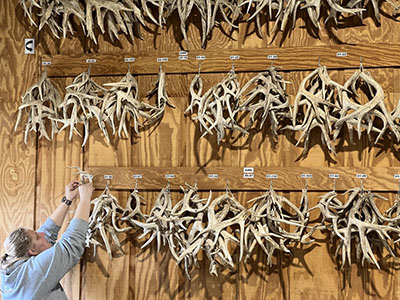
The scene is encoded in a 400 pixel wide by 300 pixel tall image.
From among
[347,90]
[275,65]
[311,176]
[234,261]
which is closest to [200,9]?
[275,65]

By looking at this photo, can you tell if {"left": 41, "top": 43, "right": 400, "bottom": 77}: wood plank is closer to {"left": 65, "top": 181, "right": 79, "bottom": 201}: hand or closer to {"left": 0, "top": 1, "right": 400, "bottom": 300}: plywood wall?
{"left": 0, "top": 1, "right": 400, "bottom": 300}: plywood wall

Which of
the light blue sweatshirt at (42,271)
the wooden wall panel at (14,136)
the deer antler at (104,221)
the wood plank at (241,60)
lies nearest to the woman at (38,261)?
the light blue sweatshirt at (42,271)

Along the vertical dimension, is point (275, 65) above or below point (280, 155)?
above

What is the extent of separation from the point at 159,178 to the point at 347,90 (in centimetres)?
123

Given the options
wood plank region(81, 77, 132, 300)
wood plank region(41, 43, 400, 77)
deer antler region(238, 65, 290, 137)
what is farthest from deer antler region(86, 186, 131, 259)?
deer antler region(238, 65, 290, 137)

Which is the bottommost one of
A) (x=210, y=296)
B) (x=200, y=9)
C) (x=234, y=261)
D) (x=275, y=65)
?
(x=210, y=296)

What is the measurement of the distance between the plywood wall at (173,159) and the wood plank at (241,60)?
0.03m

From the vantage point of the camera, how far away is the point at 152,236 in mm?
3195

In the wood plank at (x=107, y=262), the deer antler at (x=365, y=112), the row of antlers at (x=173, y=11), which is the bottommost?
the wood plank at (x=107, y=262)

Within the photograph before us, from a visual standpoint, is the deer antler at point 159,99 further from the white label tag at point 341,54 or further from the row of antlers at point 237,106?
the white label tag at point 341,54

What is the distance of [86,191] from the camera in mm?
3135

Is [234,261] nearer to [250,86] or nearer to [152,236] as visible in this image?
[152,236]

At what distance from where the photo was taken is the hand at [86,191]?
10.1 feet

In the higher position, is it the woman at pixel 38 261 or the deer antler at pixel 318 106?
the deer antler at pixel 318 106
